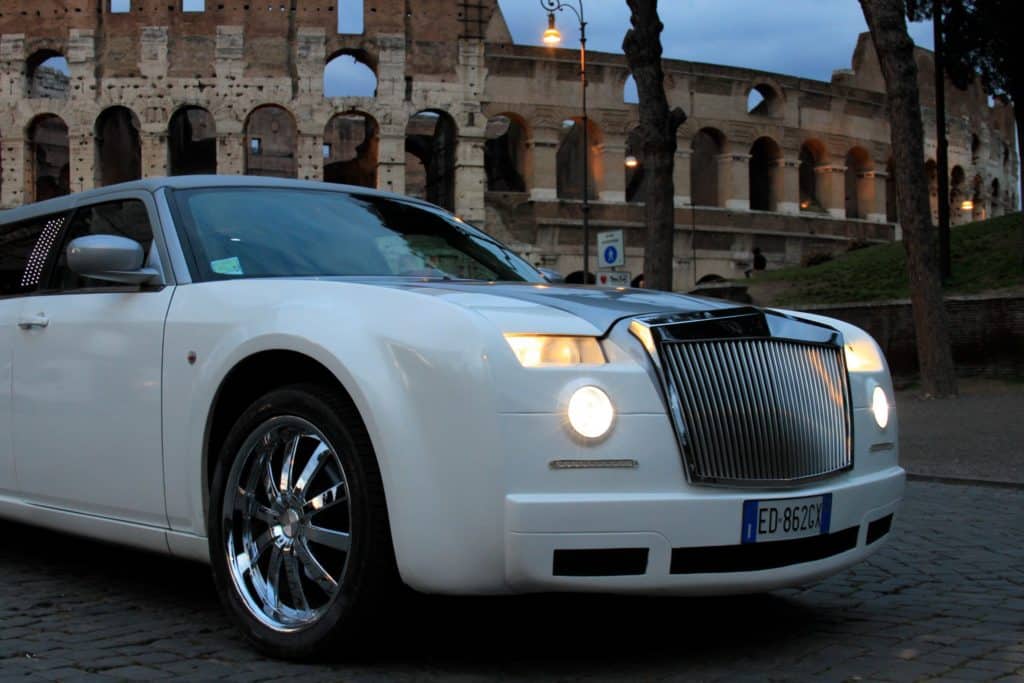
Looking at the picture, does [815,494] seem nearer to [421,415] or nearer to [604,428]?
[604,428]

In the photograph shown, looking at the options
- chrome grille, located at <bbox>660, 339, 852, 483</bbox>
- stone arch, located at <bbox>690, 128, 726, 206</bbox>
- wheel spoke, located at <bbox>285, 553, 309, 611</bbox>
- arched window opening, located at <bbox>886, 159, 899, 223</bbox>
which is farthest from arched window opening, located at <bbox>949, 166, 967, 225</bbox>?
wheel spoke, located at <bbox>285, 553, 309, 611</bbox>

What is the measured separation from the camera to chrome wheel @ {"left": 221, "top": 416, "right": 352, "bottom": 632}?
379 centimetres

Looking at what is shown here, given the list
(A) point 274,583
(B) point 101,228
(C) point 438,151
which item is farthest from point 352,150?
(A) point 274,583

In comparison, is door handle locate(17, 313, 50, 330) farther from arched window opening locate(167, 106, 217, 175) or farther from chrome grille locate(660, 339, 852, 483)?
arched window opening locate(167, 106, 217, 175)

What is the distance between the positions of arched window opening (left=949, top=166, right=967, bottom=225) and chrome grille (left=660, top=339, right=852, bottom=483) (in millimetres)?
57095

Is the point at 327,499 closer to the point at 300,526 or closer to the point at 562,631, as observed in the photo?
the point at 300,526

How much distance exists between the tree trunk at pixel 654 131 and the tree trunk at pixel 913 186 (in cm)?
405

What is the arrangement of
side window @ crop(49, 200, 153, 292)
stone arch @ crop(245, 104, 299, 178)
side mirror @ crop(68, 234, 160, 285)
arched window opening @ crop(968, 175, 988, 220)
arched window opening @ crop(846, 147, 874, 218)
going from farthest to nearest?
stone arch @ crop(245, 104, 299, 178)
arched window opening @ crop(968, 175, 988, 220)
arched window opening @ crop(846, 147, 874, 218)
side window @ crop(49, 200, 153, 292)
side mirror @ crop(68, 234, 160, 285)

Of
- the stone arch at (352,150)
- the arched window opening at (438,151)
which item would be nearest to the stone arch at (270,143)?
the stone arch at (352,150)

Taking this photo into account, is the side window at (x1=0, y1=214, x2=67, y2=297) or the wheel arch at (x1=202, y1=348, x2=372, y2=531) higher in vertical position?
the side window at (x1=0, y1=214, x2=67, y2=297)

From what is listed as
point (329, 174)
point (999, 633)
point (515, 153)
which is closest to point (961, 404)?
point (999, 633)

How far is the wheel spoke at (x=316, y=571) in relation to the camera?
377 cm

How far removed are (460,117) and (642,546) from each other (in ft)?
139

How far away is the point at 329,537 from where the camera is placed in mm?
3760
